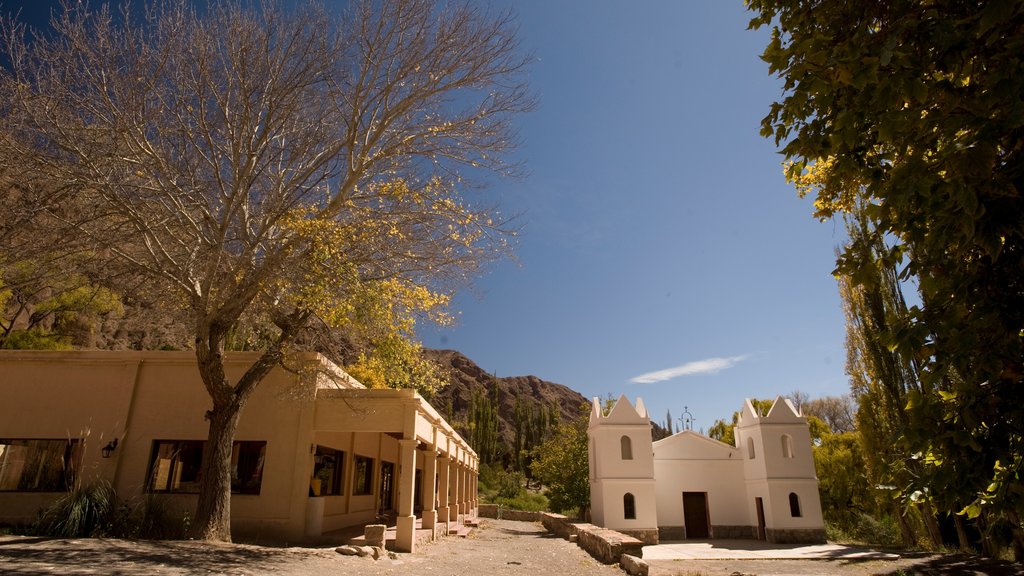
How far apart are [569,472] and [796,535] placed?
11.7 m

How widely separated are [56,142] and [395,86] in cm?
605

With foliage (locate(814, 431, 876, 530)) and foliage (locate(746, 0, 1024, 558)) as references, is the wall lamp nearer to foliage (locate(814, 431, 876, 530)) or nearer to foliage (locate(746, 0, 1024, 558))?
foliage (locate(746, 0, 1024, 558))

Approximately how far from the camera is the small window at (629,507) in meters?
23.0

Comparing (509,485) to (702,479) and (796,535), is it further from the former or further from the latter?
(796,535)

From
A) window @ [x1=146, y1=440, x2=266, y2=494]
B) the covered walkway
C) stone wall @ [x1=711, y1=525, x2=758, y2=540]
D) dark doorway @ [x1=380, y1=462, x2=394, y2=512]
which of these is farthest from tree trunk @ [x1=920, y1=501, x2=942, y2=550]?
window @ [x1=146, y1=440, x2=266, y2=494]

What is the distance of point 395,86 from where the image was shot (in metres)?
11.7

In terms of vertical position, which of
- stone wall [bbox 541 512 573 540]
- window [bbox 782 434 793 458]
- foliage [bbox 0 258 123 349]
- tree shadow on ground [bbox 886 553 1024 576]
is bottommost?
stone wall [bbox 541 512 573 540]

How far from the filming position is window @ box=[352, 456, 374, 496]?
61.8 feet

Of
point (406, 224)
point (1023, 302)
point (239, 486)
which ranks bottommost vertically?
point (239, 486)

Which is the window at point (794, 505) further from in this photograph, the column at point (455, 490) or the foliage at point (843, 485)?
the column at point (455, 490)

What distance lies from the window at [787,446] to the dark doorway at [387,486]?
1694cm

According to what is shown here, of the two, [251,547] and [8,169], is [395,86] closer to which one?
[8,169]

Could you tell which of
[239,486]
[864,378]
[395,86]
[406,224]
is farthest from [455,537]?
[864,378]

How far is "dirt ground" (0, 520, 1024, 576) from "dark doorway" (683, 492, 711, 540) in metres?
8.75
